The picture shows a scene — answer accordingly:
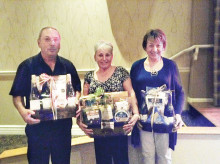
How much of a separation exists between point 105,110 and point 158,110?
0.33 metres

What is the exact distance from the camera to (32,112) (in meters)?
1.39

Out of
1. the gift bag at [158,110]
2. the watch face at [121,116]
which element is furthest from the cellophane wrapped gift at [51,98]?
the gift bag at [158,110]

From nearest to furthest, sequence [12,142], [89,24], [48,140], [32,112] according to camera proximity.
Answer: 1. [32,112]
2. [48,140]
3. [12,142]
4. [89,24]

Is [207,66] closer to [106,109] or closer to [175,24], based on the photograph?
[175,24]

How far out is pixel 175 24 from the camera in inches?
108

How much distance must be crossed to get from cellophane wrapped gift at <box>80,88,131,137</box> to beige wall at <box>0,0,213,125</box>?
1424 mm

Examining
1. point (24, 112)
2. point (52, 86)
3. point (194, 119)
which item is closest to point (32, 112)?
point (24, 112)

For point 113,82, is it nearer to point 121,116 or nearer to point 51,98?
point 121,116

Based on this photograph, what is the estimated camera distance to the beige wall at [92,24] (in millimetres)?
2697

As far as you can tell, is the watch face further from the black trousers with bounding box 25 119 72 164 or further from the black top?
the black trousers with bounding box 25 119 72 164

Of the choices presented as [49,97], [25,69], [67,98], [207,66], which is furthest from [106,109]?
[207,66]

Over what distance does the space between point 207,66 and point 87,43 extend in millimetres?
1481

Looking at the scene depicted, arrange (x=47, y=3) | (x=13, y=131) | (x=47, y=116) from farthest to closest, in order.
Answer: (x=13, y=131), (x=47, y=3), (x=47, y=116)

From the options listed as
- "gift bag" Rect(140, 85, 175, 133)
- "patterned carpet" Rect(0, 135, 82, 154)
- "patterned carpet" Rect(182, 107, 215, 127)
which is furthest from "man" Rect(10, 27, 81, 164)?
"patterned carpet" Rect(182, 107, 215, 127)
